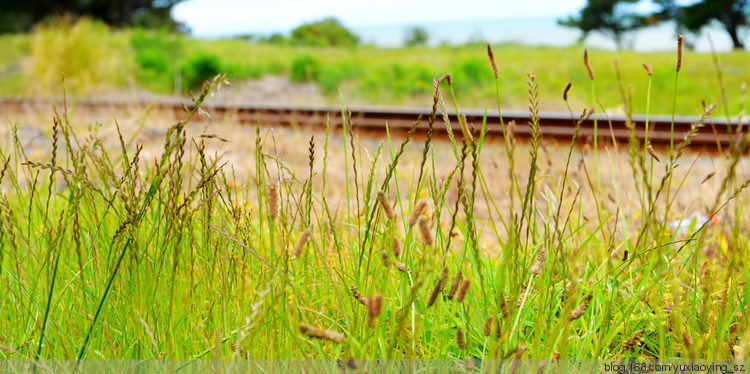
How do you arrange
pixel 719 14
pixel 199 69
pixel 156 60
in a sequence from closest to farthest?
pixel 199 69, pixel 156 60, pixel 719 14

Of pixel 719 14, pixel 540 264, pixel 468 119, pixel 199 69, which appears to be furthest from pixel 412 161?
pixel 719 14

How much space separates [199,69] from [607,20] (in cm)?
2416

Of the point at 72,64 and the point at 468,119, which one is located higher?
the point at 72,64

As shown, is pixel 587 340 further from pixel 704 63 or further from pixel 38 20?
pixel 38 20

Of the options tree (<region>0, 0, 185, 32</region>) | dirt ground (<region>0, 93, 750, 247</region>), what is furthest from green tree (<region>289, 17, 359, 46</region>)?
dirt ground (<region>0, 93, 750, 247</region>)

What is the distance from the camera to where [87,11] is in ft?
86.3

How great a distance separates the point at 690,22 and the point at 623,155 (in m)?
22.6

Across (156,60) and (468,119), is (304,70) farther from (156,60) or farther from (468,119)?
(468,119)

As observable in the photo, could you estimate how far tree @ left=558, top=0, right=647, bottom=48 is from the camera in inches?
1133

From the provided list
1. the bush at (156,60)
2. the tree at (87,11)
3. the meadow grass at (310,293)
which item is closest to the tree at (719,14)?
the bush at (156,60)

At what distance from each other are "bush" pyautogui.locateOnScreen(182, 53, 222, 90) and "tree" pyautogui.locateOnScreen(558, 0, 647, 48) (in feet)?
74.2

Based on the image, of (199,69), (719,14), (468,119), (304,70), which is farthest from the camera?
(719,14)

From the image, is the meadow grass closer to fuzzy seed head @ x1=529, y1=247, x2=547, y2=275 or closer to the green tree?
fuzzy seed head @ x1=529, y1=247, x2=547, y2=275

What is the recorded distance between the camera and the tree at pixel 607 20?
28.8 metres
